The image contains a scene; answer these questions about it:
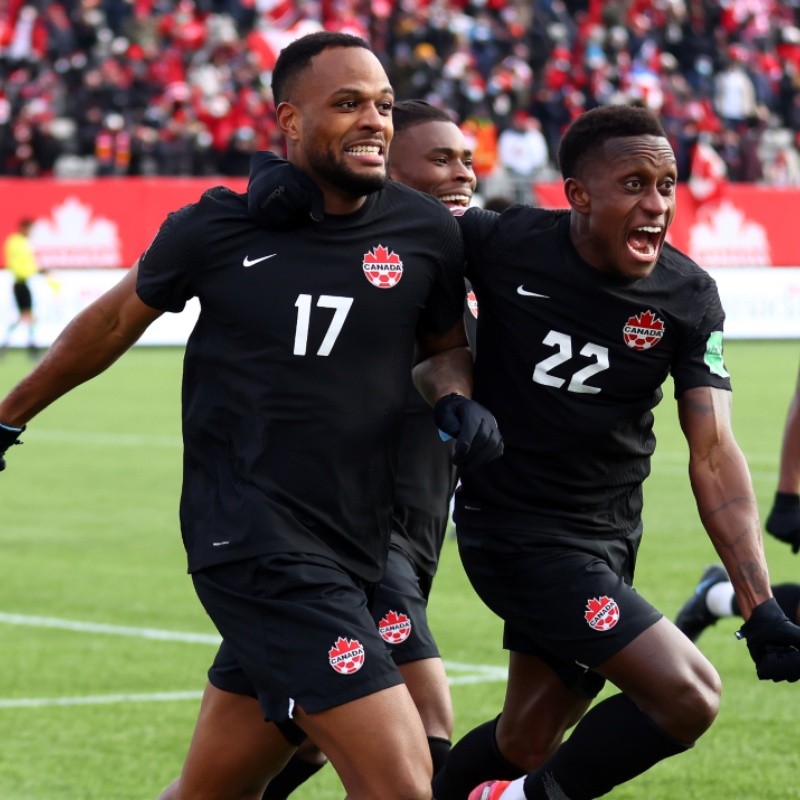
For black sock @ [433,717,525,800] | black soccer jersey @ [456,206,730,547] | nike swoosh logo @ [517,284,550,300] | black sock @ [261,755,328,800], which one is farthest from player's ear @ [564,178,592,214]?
black sock @ [261,755,328,800]

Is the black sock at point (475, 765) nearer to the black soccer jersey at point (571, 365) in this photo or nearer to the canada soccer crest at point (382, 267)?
the black soccer jersey at point (571, 365)

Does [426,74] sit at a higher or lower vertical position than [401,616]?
lower

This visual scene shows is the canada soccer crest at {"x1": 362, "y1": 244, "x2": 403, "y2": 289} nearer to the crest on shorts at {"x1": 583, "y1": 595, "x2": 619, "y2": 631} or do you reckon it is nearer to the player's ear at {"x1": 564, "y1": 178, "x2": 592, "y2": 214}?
the player's ear at {"x1": 564, "y1": 178, "x2": 592, "y2": 214}

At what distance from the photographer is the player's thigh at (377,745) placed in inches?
161

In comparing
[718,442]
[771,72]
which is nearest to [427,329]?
[718,442]

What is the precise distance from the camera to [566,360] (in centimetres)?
491

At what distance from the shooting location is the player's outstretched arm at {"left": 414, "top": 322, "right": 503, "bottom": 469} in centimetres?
446

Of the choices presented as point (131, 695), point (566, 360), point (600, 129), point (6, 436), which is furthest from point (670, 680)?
point (131, 695)

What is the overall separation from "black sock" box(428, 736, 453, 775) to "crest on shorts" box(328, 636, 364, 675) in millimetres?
1215

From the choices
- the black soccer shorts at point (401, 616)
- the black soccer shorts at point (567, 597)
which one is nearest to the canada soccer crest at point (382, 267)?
the black soccer shorts at point (567, 597)

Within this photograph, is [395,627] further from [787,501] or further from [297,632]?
[787,501]

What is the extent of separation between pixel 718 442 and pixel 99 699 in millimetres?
3753

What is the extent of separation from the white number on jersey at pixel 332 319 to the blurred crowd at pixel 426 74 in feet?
75.6

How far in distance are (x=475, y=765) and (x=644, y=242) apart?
168 cm
